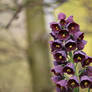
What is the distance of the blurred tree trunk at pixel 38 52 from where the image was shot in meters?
6.60

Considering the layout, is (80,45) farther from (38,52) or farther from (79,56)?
(38,52)

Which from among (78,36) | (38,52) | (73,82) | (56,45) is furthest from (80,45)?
(38,52)

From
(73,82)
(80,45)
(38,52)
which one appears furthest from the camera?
(38,52)

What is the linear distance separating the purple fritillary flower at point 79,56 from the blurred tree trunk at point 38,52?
4.24m

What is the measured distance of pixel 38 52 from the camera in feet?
22.0

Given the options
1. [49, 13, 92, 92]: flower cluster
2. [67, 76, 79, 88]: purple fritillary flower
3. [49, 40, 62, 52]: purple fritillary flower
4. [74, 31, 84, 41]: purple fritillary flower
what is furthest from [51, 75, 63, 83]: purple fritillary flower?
[74, 31, 84, 41]: purple fritillary flower

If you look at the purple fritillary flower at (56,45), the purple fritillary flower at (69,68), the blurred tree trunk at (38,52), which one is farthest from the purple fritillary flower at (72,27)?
the blurred tree trunk at (38,52)

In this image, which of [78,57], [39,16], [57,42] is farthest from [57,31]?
[39,16]

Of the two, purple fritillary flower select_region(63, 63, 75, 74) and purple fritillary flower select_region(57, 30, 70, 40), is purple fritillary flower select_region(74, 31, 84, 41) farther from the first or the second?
purple fritillary flower select_region(63, 63, 75, 74)

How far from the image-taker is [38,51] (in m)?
6.68

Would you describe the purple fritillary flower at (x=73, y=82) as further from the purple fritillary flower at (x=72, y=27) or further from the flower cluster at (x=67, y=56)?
the purple fritillary flower at (x=72, y=27)

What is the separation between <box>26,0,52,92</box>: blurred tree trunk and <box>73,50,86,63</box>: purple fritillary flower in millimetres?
4240

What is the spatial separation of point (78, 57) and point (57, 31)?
0.82 feet

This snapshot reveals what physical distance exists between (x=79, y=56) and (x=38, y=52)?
14.7 ft
